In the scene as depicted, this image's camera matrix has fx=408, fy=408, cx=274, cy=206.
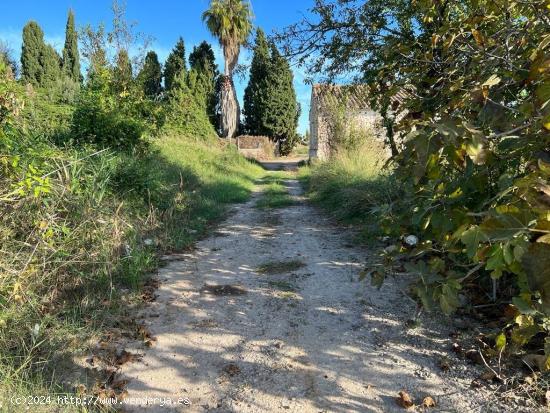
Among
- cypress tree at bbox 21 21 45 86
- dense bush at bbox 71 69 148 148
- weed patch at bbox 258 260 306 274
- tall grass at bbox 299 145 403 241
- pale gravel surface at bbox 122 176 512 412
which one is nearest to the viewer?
pale gravel surface at bbox 122 176 512 412

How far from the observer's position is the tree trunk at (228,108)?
2772 centimetres

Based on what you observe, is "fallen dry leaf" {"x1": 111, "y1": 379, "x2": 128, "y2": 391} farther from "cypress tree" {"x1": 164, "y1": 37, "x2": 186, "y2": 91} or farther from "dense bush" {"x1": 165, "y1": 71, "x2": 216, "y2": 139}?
"cypress tree" {"x1": 164, "y1": 37, "x2": 186, "y2": 91}

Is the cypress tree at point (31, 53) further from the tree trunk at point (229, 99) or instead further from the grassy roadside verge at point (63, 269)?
the grassy roadside verge at point (63, 269)

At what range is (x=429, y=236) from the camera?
8.39 ft

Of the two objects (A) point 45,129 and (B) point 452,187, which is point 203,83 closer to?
(A) point 45,129

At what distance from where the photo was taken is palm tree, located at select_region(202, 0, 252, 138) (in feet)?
83.1

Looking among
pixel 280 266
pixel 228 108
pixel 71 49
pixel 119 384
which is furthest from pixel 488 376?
pixel 71 49

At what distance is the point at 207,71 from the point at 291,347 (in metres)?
25.5

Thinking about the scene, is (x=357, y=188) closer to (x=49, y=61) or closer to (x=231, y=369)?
(x=231, y=369)

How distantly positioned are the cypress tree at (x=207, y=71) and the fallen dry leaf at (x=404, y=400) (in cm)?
2412

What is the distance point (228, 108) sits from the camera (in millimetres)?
28016

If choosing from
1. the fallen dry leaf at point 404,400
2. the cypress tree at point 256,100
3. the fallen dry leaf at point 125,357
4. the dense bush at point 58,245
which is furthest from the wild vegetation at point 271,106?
the fallen dry leaf at point 404,400

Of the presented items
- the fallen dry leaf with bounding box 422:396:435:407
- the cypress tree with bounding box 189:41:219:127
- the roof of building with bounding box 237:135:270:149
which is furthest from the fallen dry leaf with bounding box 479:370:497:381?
the roof of building with bounding box 237:135:270:149

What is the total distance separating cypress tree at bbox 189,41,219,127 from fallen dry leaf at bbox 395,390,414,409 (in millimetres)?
24116
